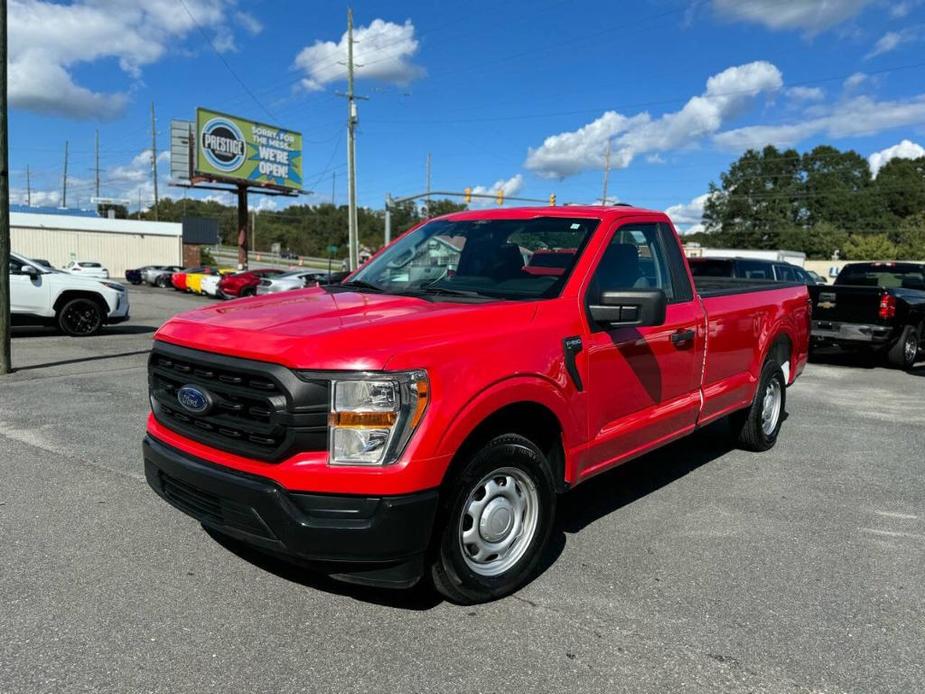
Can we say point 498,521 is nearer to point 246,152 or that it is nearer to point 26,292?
point 26,292

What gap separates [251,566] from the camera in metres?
3.63

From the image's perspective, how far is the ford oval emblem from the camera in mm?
3125

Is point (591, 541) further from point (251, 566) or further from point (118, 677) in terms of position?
point (118, 677)

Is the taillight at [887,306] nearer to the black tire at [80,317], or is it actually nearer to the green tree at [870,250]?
the black tire at [80,317]

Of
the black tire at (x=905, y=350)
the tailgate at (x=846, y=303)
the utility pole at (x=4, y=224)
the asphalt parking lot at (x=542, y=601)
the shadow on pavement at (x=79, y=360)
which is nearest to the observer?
the asphalt parking lot at (x=542, y=601)

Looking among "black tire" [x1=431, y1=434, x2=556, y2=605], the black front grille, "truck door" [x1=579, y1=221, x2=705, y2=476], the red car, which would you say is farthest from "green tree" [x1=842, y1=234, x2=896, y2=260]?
the black front grille

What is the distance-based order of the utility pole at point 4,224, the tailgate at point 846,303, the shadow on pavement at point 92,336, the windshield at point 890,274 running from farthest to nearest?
the windshield at point 890,274 < the shadow on pavement at point 92,336 < the tailgate at point 846,303 < the utility pole at point 4,224

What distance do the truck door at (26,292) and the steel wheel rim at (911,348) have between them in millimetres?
14999

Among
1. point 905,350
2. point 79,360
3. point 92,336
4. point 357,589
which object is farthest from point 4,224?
point 905,350

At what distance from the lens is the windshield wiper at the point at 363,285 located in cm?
422

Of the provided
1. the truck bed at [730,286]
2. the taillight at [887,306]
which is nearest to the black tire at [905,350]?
the taillight at [887,306]

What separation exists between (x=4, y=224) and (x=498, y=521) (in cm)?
927

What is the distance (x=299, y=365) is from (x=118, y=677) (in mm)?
1365

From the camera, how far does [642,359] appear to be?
4078 mm
